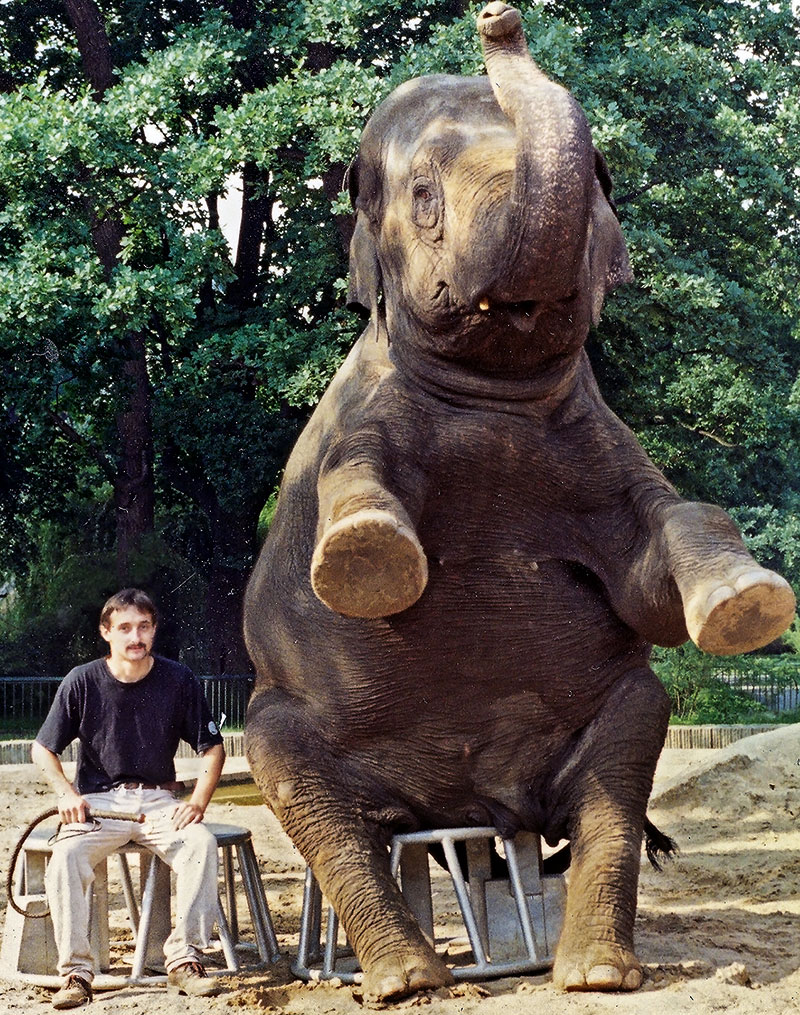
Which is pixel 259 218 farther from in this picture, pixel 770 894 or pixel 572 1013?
pixel 572 1013

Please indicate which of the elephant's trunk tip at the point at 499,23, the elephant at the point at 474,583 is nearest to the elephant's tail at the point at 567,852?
the elephant at the point at 474,583

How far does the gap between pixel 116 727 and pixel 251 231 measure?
45.0ft

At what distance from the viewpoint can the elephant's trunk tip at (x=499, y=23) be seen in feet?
13.6

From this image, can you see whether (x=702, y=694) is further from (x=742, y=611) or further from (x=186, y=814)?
(x=742, y=611)

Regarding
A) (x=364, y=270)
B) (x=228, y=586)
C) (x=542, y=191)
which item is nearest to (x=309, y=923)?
(x=364, y=270)

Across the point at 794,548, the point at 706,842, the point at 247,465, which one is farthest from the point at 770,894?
the point at 794,548

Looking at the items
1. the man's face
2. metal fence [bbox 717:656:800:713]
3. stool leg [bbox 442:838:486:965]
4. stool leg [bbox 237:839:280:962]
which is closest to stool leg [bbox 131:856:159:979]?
stool leg [bbox 237:839:280:962]

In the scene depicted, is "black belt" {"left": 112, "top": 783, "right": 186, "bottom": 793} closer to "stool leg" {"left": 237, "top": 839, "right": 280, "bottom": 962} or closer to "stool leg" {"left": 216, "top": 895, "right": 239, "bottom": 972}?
"stool leg" {"left": 237, "top": 839, "right": 280, "bottom": 962}

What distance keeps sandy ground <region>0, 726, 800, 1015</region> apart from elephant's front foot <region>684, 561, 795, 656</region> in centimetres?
96

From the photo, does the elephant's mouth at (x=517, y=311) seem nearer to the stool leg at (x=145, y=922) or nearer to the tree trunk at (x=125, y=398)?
the stool leg at (x=145, y=922)

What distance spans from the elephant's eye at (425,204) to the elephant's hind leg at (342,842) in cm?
157

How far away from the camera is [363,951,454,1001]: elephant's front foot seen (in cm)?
431

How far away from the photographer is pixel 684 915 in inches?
247

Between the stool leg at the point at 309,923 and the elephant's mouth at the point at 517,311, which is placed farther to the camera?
the stool leg at the point at 309,923
